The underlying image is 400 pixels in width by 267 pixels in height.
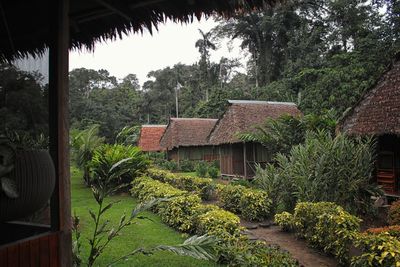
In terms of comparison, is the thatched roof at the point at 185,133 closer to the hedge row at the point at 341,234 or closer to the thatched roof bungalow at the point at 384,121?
the thatched roof bungalow at the point at 384,121

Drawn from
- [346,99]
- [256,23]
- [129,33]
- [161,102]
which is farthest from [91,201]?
[161,102]

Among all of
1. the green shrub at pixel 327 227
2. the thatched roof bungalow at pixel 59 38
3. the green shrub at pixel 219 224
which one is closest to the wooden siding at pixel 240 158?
the green shrub at pixel 327 227

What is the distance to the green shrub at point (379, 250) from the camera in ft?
13.4

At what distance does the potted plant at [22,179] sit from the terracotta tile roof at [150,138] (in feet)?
99.7

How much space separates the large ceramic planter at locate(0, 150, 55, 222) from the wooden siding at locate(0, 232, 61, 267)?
21 cm

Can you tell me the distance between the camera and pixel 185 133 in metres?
27.1

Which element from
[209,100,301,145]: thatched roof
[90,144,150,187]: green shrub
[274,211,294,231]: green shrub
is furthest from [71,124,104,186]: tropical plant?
[274,211,294,231]: green shrub

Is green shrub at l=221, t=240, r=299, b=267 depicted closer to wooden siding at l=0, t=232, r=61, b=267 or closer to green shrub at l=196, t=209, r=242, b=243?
green shrub at l=196, t=209, r=242, b=243

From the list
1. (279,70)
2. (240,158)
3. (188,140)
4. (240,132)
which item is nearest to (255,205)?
(240,132)

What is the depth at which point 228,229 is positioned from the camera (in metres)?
6.36

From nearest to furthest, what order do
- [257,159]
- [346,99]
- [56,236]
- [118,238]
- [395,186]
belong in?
1. [56,236]
2. [118,238]
3. [395,186]
4. [257,159]
5. [346,99]

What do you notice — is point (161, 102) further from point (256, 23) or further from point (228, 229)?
point (228, 229)

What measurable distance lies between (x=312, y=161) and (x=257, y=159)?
974cm

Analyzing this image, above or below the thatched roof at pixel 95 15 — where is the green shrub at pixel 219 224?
below
